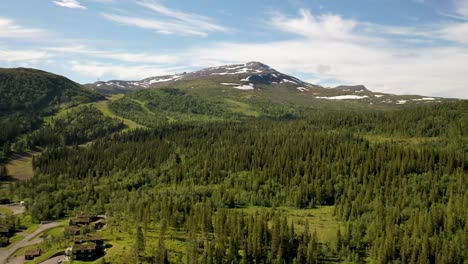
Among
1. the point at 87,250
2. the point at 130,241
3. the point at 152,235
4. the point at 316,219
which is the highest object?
the point at 87,250

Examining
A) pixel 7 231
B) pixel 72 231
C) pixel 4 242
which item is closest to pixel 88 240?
pixel 72 231

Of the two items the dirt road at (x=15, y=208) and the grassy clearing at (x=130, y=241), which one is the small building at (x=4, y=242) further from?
the dirt road at (x=15, y=208)

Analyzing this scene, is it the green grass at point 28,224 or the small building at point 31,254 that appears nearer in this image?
the small building at point 31,254

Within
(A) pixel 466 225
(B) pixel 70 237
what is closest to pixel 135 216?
(B) pixel 70 237

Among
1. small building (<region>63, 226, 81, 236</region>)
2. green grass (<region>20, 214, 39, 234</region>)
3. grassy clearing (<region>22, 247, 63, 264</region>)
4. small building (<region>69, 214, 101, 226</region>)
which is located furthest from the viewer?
green grass (<region>20, 214, 39, 234</region>)

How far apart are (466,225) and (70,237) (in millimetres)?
130872

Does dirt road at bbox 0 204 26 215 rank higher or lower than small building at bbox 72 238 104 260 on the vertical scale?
lower

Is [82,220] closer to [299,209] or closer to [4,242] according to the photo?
[4,242]

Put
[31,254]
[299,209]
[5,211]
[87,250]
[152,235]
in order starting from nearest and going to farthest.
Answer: [87,250] < [31,254] < [152,235] < [299,209] < [5,211]

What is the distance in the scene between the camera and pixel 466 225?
12962 cm

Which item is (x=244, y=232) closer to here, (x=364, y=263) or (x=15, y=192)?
(x=364, y=263)

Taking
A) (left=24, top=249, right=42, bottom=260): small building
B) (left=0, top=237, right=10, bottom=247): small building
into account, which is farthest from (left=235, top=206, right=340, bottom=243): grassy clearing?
(left=0, top=237, right=10, bottom=247): small building

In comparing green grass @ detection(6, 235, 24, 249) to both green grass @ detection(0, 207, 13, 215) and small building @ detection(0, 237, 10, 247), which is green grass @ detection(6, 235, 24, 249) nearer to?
small building @ detection(0, 237, 10, 247)

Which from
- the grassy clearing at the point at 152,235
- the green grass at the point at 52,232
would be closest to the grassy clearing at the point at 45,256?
the grassy clearing at the point at 152,235
